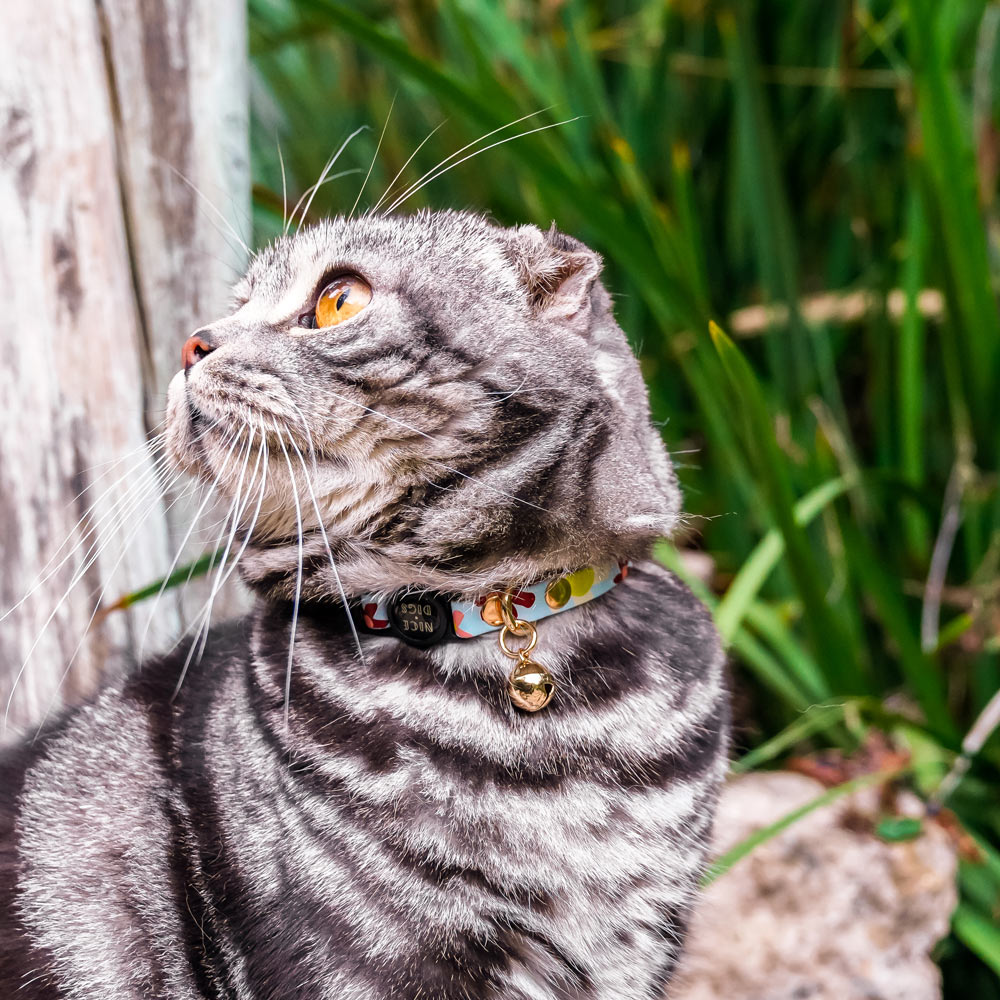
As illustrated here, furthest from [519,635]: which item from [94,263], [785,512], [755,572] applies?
[94,263]

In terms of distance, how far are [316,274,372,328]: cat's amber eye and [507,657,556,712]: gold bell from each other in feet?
1.11

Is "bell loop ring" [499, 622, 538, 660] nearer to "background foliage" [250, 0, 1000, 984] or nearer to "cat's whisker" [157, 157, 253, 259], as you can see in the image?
"background foliage" [250, 0, 1000, 984]

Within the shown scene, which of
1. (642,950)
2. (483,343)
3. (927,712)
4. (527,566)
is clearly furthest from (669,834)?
(927,712)

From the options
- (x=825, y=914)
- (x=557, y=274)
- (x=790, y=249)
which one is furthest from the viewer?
(x=790, y=249)

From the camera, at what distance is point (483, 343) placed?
0.84 metres

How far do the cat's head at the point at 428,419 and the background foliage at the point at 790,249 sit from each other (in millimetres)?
265

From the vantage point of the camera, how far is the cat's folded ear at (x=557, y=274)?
876 millimetres

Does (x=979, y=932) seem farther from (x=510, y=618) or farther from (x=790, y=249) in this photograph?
(x=790, y=249)

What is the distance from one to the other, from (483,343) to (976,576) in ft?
3.49

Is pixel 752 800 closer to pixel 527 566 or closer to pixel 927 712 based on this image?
pixel 927 712

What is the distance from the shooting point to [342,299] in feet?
2.85

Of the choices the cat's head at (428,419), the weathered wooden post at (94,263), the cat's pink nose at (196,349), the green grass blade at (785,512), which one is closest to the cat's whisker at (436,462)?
the cat's head at (428,419)

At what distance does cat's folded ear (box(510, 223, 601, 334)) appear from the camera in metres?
0.88

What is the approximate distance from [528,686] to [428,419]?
24 centimetres
